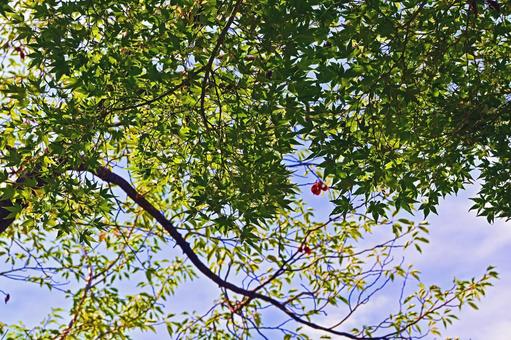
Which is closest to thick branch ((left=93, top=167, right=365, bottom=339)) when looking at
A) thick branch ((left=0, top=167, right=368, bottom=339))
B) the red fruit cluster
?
thick branch ((left=0, top=167, right=368, bottom=339))

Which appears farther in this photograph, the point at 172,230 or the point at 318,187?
the point at 172,230

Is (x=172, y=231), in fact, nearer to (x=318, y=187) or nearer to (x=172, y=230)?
(x=172, y=230)

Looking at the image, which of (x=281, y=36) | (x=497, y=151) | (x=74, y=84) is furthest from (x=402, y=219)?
(x=74, y=84)

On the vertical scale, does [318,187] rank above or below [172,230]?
below

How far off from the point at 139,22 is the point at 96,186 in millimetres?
1770

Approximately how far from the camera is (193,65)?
688 centimetres

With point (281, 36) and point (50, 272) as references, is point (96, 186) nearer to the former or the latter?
point (281, 36)

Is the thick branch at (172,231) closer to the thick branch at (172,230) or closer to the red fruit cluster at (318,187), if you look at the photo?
the thick branch at (172,230)

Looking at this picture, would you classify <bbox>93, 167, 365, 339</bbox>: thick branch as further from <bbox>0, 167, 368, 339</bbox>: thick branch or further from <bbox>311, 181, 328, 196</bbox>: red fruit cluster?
<bbox>311, 181, 328, 196</bbox>: red fruit cluster

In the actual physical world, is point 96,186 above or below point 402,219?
below

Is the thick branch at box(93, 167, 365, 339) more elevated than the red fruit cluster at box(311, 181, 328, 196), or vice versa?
the thick branch at box(93, 167, 365, 339)

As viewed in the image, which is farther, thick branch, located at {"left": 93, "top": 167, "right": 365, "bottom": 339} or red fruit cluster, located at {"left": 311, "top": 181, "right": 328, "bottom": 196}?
thick branch, located at {"left": 93, "top": 167, "right": 365, "bottom": 339}

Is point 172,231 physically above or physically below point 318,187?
above

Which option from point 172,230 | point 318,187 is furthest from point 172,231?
point 318,187
